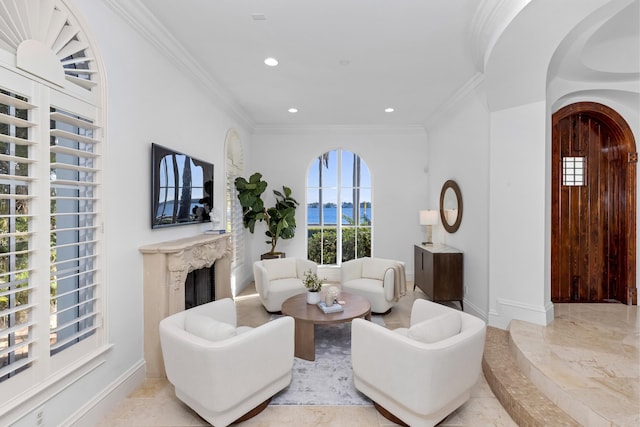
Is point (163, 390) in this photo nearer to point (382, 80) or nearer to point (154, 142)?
point (154, 142)

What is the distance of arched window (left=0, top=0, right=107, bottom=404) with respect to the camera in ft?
5.37

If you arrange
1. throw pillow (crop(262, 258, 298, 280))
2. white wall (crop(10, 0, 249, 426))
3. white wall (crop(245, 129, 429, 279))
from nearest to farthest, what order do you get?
white wall (crop(10, 0, 249, 426)), throw pillow (crop(262, 258, 298, 280)), white wall (crop(245, 129, 429, 279))

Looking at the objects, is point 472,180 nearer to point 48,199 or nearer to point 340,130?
point 340,130

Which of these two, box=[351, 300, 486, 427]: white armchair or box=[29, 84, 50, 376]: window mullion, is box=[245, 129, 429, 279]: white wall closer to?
box=[351, 300, 486, 427]: white armchair

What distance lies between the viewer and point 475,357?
2156 millimetres

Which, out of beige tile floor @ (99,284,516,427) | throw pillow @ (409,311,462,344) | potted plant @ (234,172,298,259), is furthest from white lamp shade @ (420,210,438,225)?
throw pillow @ (409,311,462,344)

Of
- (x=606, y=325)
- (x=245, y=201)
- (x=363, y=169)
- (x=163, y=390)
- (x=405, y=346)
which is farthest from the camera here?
(x=363, y=169)

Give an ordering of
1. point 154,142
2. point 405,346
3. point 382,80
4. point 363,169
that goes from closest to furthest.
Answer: point 405,346, point 154,142, point 382,80, point 363,169

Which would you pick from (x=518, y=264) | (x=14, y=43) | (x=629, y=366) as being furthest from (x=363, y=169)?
(x=14, y=43)

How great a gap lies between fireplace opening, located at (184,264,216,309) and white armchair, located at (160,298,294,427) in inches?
37.9

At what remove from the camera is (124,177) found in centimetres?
248

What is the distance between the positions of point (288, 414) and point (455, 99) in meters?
4.42

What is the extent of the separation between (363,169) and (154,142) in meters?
4.34

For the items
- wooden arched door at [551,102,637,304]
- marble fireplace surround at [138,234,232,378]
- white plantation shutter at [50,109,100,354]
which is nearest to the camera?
white plantation shutter at [50,109,100,354]
